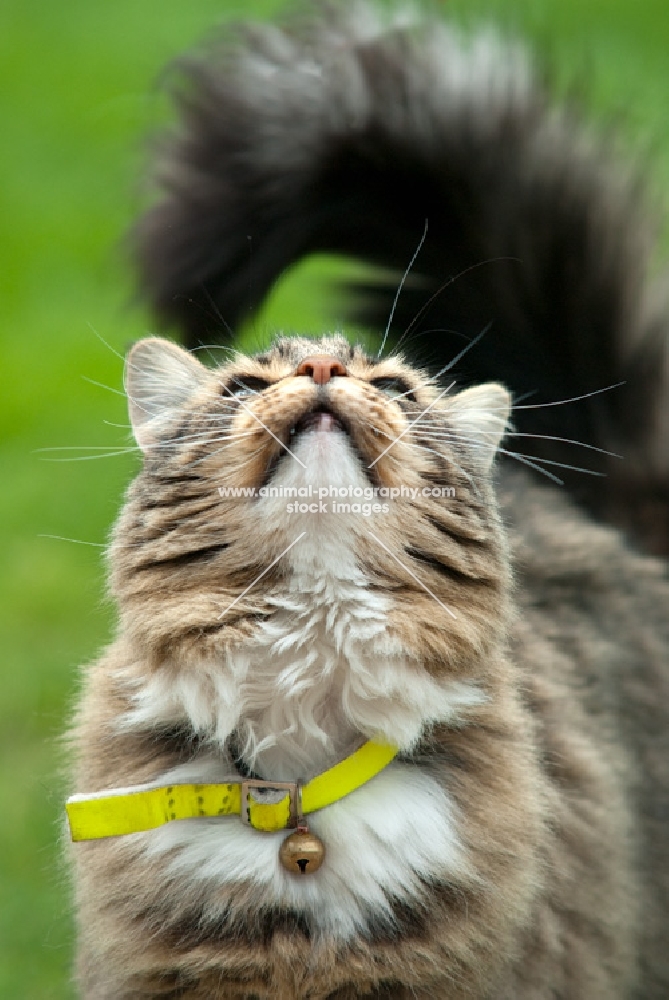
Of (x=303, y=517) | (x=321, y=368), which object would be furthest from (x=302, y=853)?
(x=321, y=368)

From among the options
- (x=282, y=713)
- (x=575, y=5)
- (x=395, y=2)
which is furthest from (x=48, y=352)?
(x=575, y=5)

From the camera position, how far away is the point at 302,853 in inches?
80.6

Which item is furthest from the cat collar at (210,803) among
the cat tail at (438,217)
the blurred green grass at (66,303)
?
the cat tail at (438,217)

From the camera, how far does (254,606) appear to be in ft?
6.64

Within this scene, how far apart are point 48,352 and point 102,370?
48 cm

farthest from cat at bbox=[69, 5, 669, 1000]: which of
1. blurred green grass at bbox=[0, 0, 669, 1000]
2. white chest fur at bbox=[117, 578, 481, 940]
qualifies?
blurred green grass at bbox=[0, 0, 669, 1000]

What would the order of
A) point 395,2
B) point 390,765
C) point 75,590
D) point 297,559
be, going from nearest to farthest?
point 297,559, point 390,765, point 395,2, point 75,590

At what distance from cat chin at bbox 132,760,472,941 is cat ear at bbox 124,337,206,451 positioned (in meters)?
0.79

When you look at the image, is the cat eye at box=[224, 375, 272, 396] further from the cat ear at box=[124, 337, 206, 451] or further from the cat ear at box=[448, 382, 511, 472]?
the cat ear at box=[448, 382, 511, 472]

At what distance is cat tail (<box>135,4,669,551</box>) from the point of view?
3.11m

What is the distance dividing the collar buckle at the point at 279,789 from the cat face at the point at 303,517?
0.87 ft

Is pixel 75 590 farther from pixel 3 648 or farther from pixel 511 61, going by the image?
pixel 511 61

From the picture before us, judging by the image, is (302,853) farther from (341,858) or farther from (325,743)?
(325,743)

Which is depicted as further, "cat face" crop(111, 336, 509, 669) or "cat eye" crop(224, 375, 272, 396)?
"cat eye" crop(224, 375, 272, 396)
